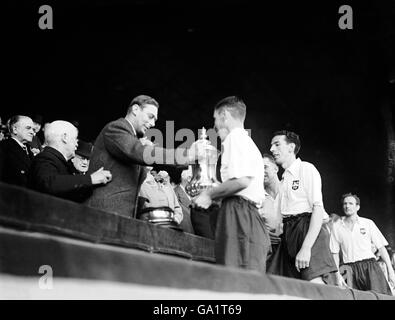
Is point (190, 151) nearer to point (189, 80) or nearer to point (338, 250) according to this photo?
point (338, 250)

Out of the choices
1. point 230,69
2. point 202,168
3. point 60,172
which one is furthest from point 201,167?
point 230,69

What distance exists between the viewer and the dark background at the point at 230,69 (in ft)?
22.3

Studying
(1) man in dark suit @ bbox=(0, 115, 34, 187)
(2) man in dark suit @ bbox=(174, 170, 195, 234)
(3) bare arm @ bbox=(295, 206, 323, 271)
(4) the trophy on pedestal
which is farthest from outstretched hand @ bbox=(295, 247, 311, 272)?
Answer: (1) man in dark suit @ bbox=(0, 115, 34, 187)

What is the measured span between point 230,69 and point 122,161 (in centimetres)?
475

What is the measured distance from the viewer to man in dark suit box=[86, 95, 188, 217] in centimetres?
298

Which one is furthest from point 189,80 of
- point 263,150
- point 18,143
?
point 18,143

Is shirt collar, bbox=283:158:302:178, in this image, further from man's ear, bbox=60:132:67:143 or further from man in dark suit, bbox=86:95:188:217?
man's ear, bbox=60:132:67:143

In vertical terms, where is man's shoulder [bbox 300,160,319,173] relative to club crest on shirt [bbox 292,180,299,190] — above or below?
above

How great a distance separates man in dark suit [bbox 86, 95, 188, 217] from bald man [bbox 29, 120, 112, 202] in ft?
0.19

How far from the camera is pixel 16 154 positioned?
366 centimetres

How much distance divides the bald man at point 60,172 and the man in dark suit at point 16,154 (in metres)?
0.27

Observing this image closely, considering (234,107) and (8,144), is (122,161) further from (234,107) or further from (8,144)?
(8,144)
